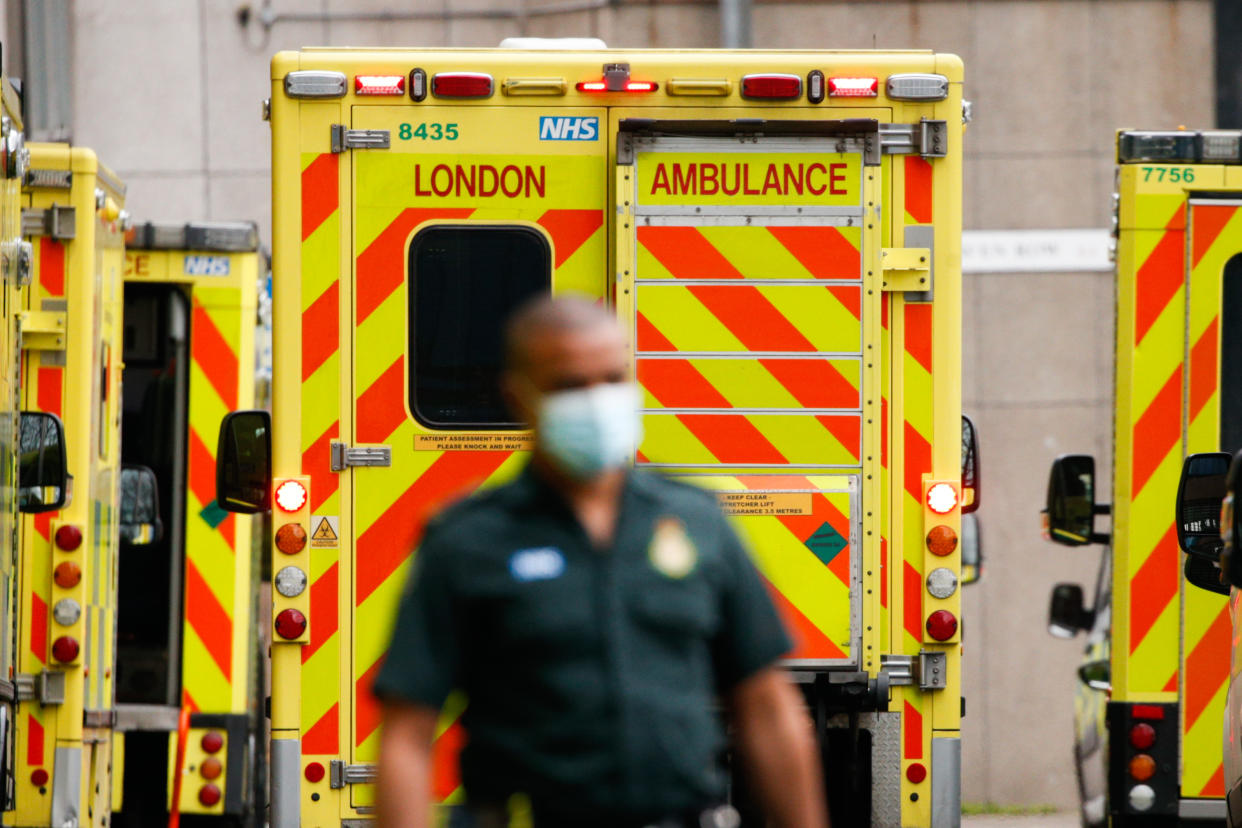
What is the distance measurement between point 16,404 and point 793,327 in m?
2.39

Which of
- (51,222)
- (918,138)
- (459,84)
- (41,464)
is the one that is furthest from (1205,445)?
(51,222)

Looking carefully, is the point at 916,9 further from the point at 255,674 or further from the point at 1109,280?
the point at 255,674

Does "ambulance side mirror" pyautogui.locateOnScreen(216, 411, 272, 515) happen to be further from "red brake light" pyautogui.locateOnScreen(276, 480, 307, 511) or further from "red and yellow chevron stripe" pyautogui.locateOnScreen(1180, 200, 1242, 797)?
"red and yellow chevron stripe" pyautogui.locateOnScreen(1180, 200, 1242, 797)

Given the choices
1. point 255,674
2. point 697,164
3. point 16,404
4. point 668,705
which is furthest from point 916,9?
point 668,705

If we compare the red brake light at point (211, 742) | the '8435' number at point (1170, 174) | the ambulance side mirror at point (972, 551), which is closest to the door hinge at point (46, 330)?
the red brake light at point (211, 742)

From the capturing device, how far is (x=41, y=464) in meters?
6.85

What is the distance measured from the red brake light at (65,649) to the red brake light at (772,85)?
3.53 metres

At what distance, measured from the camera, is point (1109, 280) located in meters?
13.4

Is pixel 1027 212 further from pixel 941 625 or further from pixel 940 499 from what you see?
pixel 941 625

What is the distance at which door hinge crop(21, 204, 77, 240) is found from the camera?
800 cm

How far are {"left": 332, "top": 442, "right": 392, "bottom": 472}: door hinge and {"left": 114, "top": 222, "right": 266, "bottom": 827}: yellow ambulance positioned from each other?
3.53 metres

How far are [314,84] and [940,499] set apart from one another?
7.58 feet

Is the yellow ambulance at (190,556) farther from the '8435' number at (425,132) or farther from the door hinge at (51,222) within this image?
the '8435' number at (425,132)

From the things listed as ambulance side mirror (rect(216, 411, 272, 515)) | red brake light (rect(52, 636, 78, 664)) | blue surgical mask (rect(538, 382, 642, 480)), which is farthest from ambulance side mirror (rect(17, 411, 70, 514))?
blue surgical mask (rect(538, 382, 642, 480))
